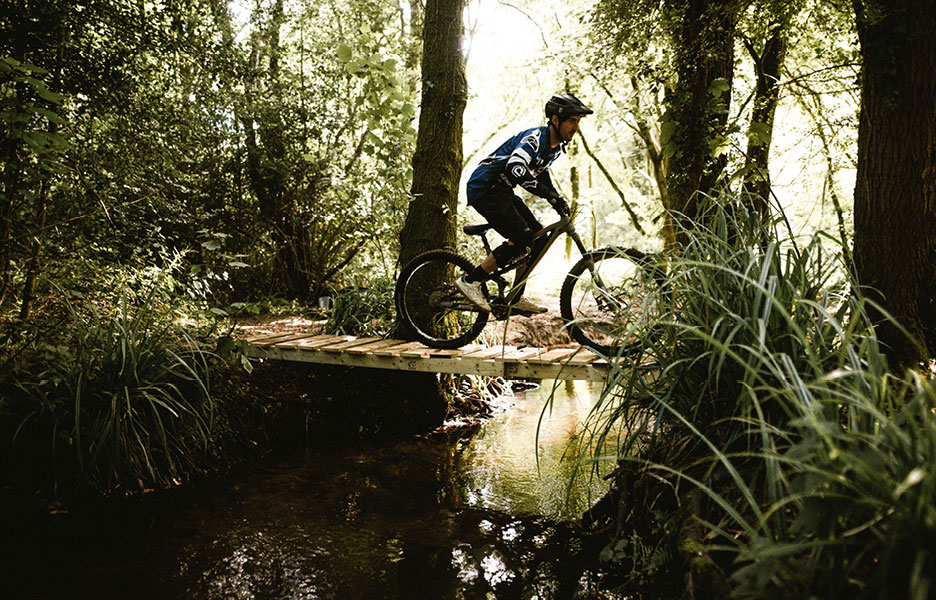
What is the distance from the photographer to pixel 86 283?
4516 millimetres

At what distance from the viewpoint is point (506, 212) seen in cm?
398

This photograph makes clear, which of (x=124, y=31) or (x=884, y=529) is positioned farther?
(x=124, y=31)

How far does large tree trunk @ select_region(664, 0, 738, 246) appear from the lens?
427 centimetres

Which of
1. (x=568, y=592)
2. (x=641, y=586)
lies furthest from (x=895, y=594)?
(x=568, y=592)

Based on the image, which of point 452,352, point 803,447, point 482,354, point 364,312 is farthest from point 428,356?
point 803,447

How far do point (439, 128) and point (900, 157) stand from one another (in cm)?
345

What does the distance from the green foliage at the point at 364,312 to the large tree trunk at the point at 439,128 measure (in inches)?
38.4

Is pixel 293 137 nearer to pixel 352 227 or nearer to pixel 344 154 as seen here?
pixel 344 154

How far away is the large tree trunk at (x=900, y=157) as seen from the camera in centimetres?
310

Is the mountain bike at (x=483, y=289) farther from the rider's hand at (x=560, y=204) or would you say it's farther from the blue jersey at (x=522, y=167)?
the blue jersey at (x=522, y=167)

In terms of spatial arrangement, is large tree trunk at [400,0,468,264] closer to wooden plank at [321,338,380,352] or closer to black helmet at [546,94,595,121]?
wooden plank at [321,338,380,352]

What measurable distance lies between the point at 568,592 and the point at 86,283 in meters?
4.47

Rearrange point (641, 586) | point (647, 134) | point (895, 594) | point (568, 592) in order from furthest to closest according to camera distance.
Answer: point (647, 134)
point (568, 592)
point (641, 586)
point (895, 594)

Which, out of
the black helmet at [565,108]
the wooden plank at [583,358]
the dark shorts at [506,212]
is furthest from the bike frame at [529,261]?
the black helmet at [565,108]
